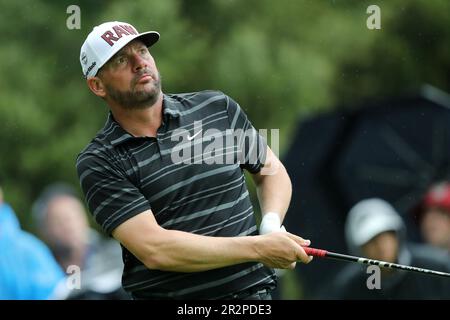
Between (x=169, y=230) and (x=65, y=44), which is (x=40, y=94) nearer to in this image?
(x=65, y=44)

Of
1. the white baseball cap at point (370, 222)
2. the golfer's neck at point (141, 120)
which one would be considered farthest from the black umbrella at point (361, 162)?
the golfer's neck at point (141, 120)

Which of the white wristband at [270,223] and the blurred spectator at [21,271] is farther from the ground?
the white wristband at [270,223]

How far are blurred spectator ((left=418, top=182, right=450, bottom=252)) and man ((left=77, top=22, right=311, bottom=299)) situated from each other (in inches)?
144

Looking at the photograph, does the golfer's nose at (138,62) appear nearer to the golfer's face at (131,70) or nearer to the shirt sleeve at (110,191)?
the golfer's face at (131,70)

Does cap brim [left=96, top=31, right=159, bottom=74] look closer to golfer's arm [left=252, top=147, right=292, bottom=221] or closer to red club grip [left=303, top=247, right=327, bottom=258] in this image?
golfer's arm [left=252, top=147, right=292, bottom=221]

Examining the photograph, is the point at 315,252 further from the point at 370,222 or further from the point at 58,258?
the point at 58,258

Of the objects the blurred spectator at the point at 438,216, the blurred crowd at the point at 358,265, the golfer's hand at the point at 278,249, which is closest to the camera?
the golfer's hand at the point at 278,249

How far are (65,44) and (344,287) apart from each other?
4245 mm

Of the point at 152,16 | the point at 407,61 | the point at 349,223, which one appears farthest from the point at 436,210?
the point at 407,61

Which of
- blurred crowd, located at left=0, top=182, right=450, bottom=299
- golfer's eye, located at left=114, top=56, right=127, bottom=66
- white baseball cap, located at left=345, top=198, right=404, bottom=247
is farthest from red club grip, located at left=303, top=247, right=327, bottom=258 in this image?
white baseball cap, located at left=345, top=198, right=404, bottom=247

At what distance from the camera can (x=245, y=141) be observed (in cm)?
559

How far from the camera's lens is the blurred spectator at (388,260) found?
309 inches

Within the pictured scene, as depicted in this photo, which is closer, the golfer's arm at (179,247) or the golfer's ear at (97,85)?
the golfer's arm at (179,247)

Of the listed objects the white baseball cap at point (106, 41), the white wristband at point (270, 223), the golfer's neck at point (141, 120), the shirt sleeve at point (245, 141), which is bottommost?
the white wristband at point (270, 223)
